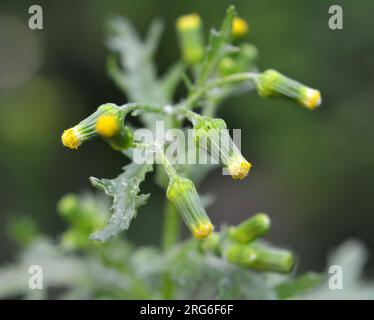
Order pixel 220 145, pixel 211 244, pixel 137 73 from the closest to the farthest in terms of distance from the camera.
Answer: pixel 220 145, pixel 211 244, pixel 137 73

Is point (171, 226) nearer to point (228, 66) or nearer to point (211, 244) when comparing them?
point (211, 244)

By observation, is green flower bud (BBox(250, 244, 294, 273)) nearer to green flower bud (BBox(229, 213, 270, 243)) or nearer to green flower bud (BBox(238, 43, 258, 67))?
green flower bud (BBox(229, 213, 270, 243))

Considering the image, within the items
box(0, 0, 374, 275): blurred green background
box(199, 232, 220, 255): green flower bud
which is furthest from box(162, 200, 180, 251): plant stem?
box(0, 0, 374, 275): blurred green background

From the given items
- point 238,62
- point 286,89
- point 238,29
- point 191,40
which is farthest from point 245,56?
point 286,89

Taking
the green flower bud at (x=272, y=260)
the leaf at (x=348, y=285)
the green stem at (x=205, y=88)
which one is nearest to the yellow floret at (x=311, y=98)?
the green stem at (x=205, y=88)

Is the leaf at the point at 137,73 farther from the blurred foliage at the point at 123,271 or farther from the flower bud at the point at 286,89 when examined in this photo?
the blurred foliage at the point at 123,271
